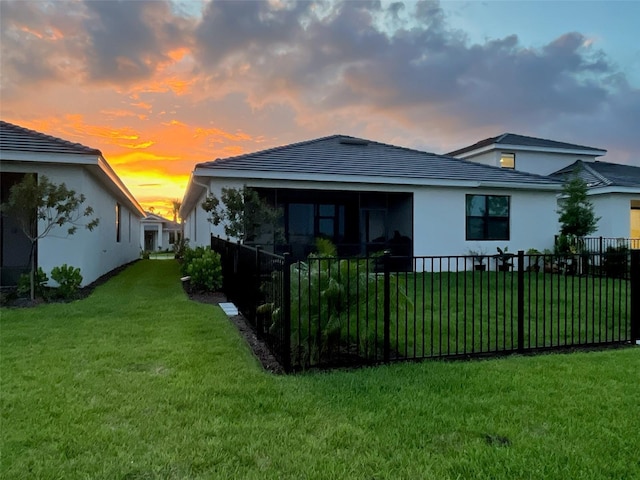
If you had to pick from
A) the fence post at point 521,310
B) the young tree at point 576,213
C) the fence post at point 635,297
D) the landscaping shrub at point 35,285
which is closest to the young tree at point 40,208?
the landscaping shrub at point 35,285

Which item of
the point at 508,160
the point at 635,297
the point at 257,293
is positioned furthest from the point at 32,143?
the point at 508,160

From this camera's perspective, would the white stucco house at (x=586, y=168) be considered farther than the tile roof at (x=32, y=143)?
Yes

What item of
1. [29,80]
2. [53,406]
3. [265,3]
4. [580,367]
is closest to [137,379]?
[53,406]

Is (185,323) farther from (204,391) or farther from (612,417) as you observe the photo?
(612,417)

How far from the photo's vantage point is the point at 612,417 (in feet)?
10.8

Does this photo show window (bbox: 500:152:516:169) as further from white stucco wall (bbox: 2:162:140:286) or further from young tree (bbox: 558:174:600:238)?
white stucco wall (bbox: 2:162:140:286)

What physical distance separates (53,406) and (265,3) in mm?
9961

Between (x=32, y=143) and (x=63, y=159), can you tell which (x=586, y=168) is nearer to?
(x=63, y=159)

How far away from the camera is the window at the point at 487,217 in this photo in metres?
15.3

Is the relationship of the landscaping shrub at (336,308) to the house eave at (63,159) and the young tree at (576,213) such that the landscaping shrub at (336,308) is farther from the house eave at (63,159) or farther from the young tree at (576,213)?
the young tree at (576,213)

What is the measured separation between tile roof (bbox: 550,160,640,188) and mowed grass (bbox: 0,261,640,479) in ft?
52.0

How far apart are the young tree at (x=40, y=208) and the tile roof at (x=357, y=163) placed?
149 inches

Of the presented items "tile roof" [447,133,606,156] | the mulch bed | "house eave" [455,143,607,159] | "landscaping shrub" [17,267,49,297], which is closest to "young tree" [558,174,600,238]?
"house eave" [455,143,607,159]

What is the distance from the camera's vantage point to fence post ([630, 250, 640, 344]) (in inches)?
226
